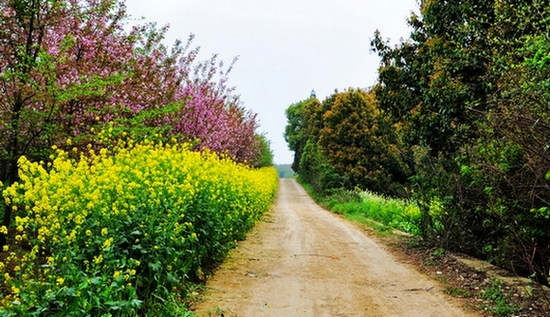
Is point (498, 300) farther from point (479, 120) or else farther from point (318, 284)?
point (479, 120)

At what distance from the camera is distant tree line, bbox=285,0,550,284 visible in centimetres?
588

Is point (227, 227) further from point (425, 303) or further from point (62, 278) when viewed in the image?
point (62, 278)

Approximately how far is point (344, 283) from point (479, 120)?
3.86 metres

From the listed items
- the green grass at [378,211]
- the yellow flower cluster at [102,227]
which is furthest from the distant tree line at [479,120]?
the yellow flower cluster at [102,227]

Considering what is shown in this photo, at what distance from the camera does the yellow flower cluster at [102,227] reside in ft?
11.7

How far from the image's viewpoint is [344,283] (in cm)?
707

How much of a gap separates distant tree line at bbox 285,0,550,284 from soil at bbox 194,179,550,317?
699mm

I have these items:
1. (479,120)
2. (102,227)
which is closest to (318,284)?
(102,227)

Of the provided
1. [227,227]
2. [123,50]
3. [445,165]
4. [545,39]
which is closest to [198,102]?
[123,50]

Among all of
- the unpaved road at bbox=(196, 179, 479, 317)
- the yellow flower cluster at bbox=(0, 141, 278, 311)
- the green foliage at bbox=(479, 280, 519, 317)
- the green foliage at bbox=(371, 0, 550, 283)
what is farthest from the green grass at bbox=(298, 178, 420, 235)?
the yellow flower cluster at bbox=(0, 141, 278, 311)

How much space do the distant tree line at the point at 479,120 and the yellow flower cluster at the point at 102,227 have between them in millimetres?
4210

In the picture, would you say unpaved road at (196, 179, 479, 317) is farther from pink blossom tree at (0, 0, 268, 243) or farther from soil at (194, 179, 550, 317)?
pink blossom tree at (0, 0, 268, 243)

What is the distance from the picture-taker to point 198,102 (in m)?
14.8

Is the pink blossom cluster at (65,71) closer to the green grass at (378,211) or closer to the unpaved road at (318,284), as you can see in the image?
the unpaved road at (318,284)
